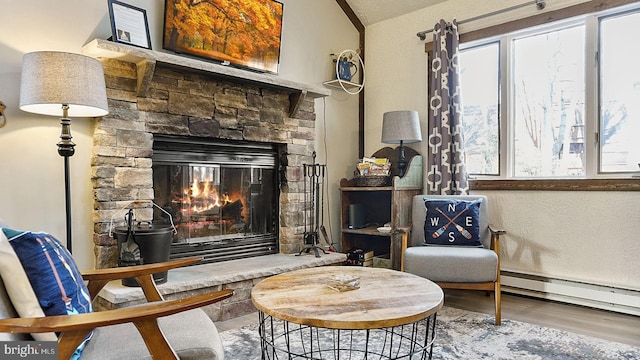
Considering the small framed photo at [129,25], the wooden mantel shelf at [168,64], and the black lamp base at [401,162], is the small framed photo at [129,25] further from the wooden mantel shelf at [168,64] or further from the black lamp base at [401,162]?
the black lamp base at [401,162]

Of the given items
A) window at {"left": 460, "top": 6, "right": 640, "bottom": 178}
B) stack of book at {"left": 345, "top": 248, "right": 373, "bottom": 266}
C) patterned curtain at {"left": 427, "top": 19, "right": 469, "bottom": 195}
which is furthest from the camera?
stack of book at {"left": 345, "top": 248, "right": 373, "bottom": 266}

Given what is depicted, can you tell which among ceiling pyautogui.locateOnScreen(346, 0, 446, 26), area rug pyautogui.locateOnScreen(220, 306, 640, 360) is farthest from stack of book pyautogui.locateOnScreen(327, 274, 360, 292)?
ceiling pyautogui.locateOnScreen(346, 0, 446, 26)

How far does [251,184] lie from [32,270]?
234 cm

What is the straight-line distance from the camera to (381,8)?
13.7ft

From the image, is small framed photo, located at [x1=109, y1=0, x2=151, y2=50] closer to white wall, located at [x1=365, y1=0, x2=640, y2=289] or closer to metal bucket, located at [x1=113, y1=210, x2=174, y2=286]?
metal bucket, located at [x1=113, y1=210, x2=174, y2=286]

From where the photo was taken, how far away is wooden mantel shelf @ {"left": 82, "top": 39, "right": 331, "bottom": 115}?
244 cm

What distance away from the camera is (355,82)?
4.38 metres

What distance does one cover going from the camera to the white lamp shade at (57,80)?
2.04 meters

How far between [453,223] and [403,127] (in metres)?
1.01

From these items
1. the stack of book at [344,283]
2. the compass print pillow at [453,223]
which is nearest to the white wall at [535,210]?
the compass print pillow at [453,223]

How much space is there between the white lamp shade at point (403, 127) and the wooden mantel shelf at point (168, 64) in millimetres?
811

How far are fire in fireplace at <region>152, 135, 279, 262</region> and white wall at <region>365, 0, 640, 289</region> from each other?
1.39m

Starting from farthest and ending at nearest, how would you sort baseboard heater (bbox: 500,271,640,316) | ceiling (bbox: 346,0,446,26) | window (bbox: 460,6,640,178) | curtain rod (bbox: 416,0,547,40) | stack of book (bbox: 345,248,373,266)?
ceiling (bbox: 346,0,446,26), stack of book (bbox: 345,248,373,266), curtain rod (bbox: 416,0,547,40), window (bbox: 460,6,640,178), baseboard heater (bbox: 500,271,640,316)

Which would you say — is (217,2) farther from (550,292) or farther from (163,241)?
(550,292)
